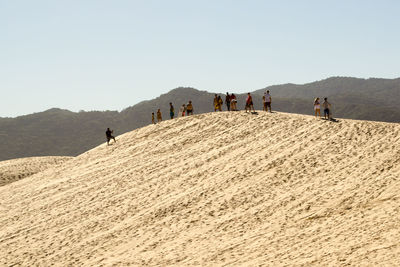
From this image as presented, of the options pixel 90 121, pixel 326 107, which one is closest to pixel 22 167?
pixel 326 107

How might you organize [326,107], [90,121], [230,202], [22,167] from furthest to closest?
[90,121] → [22,167] → [326,107] → [230,202]

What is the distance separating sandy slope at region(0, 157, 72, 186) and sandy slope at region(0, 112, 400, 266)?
268 inches

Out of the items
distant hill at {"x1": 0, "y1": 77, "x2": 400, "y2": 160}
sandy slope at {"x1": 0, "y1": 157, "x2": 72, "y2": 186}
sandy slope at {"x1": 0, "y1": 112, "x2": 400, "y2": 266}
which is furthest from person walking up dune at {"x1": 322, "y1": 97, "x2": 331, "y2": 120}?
distant hill at {"x1": 0, "y1": 77, "x2": 400, "y2": 160}

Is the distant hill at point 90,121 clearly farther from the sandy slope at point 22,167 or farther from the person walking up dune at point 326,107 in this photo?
the person walking up dune at point 326,107

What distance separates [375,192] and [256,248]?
13.3ft

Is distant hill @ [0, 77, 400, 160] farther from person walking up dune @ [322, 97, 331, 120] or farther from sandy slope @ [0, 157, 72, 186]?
person walking up dune @ [322, 97, 331, 120]

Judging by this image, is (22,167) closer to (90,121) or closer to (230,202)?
(230,202)

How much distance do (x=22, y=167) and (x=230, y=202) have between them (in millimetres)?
21349

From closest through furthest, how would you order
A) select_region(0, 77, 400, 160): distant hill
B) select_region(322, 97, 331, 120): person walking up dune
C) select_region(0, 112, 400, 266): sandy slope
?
select_region(0, 112, 400, 266): sandy slope < select_region(322, 97, 331, 120): person walking up dune < select_region(0, 77, 400, 160): distant hill

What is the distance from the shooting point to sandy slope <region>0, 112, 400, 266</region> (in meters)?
10.0

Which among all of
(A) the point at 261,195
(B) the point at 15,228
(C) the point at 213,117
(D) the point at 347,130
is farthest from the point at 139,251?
(C) the point at 213,117

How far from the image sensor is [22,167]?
30.2m

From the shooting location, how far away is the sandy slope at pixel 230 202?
32.9 ft

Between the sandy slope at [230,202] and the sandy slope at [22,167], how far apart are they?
6.82m
